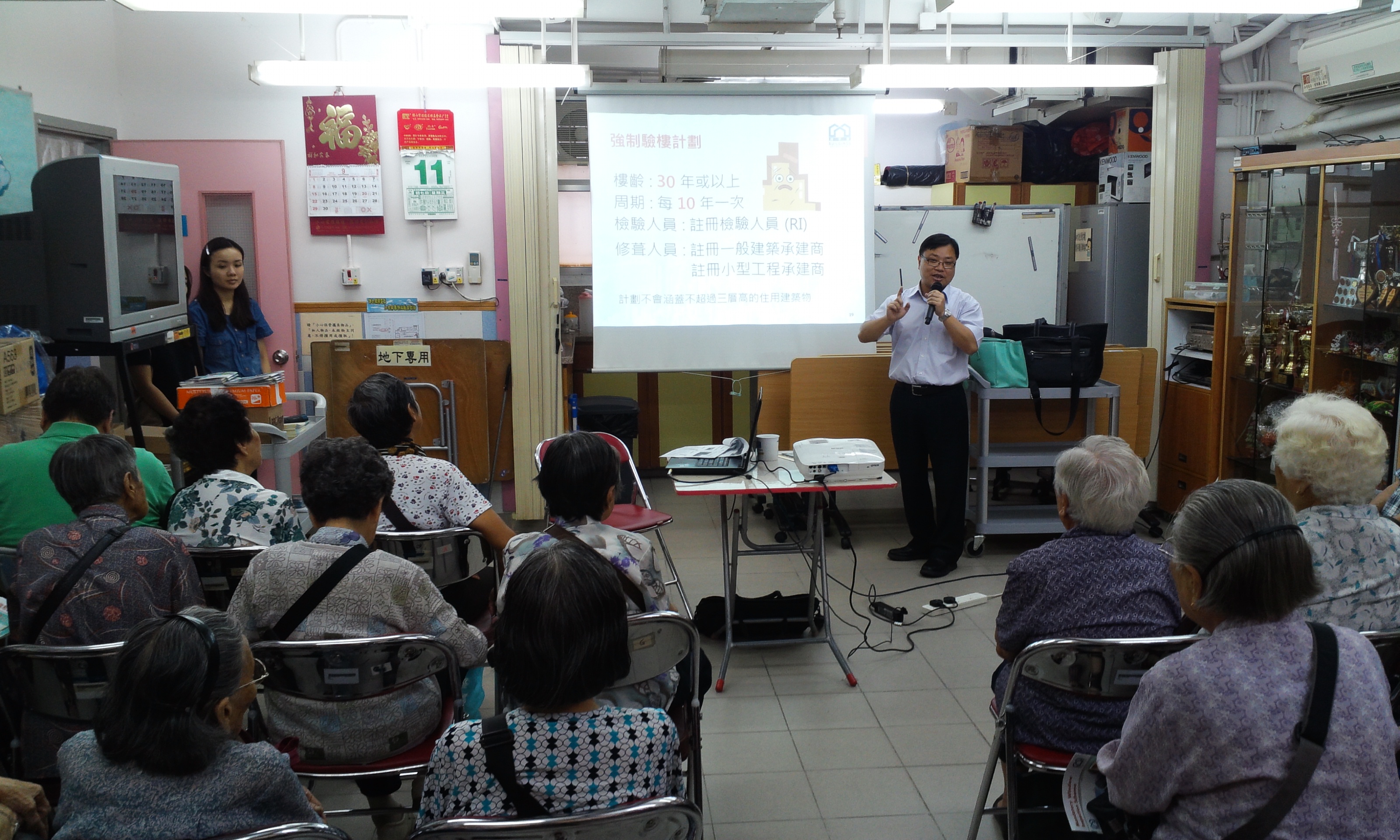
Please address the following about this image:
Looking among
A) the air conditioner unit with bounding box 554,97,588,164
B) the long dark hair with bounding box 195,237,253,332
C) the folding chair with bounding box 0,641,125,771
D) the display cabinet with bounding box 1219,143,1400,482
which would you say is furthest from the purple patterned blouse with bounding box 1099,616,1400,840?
the air conditioner unit with bounding box 554,97,588,164

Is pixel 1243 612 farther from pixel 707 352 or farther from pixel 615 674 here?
pixel 707 352

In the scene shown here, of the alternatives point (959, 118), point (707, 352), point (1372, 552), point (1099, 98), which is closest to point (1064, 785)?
point (1372, 552)

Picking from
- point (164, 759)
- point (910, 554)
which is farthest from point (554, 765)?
point (910, 554)

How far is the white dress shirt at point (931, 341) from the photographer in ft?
15.5

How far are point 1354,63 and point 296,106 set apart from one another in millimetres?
5172

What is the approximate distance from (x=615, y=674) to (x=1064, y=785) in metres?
0.92

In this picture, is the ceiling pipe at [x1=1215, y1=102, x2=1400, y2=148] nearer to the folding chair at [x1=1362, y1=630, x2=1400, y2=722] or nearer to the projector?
the projector

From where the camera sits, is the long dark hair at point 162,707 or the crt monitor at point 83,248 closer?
the long dark hair at point 162,707

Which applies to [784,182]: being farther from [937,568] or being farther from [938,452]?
[937,568]

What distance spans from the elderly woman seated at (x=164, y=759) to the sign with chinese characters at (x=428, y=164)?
4444 millimetres

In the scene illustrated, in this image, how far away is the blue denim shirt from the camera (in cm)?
488

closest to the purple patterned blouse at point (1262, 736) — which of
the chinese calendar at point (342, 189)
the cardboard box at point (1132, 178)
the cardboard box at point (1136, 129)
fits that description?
the chinese calendar at point (342, 189)

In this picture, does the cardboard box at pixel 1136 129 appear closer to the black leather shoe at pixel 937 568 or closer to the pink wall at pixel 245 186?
the black leather shoe at pixel 937 568

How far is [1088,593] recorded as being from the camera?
2.10 m
